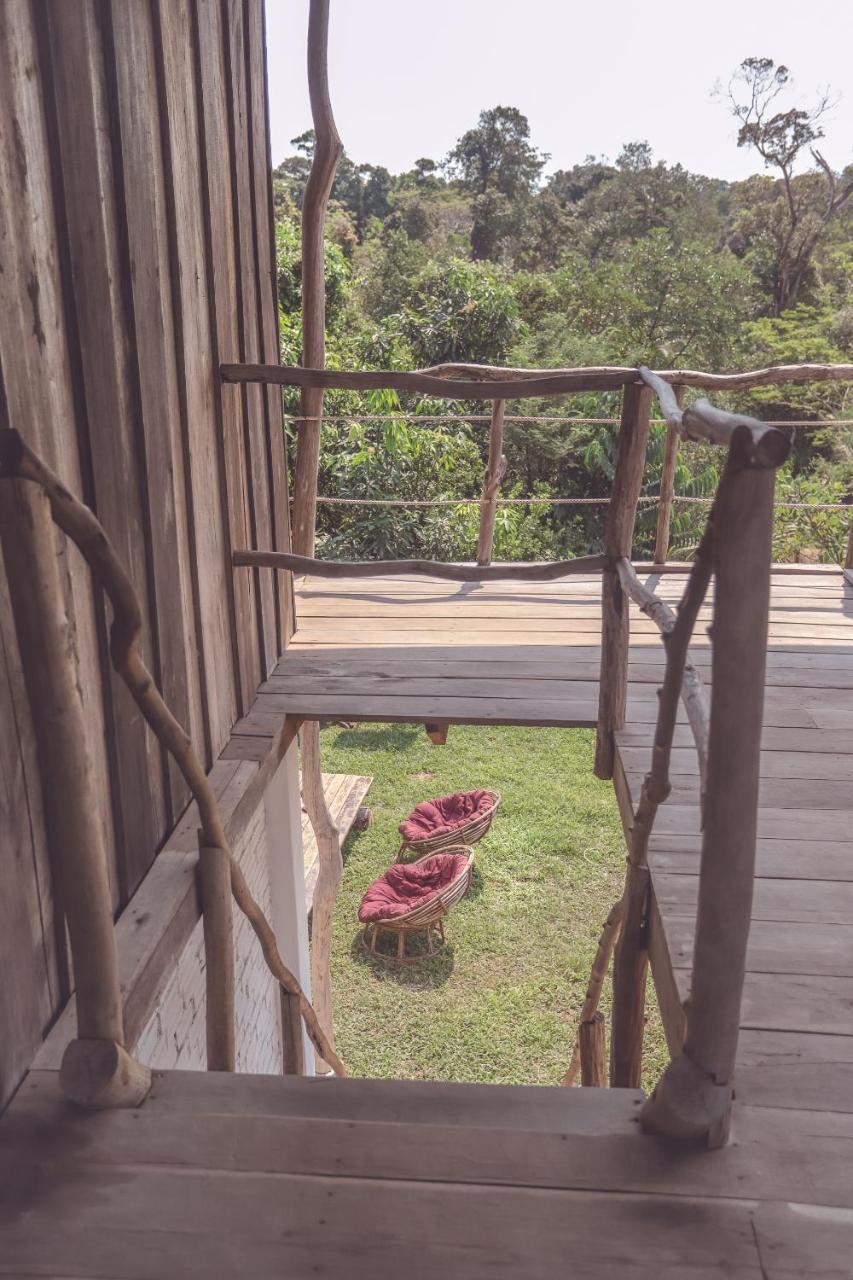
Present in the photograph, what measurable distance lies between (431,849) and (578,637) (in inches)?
139

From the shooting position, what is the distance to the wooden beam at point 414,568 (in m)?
2.48

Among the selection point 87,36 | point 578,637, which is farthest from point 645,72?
point 87,36

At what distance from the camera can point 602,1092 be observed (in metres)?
1.38

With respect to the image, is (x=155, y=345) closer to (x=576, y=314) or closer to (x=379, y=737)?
(x=379, y=737)

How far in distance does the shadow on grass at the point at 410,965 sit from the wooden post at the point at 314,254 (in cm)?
320

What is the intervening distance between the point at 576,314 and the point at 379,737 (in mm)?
8262

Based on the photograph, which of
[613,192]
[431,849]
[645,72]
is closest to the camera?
[431,849]

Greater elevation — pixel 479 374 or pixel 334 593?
pixel 479 374

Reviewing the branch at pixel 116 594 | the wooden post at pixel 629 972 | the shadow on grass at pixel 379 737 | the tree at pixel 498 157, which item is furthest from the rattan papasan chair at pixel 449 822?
the tree at pixel 498 157

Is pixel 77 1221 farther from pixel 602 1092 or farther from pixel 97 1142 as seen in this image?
pixel 602 1092

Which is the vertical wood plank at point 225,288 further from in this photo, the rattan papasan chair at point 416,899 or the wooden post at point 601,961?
the rattan papasan chair at point 416,899

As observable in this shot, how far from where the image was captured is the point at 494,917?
6375 millimetres

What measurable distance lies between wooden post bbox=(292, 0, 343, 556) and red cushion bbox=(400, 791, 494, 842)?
335 centimetres

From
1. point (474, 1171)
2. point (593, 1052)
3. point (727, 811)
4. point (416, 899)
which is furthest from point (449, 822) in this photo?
point (727, 811)
